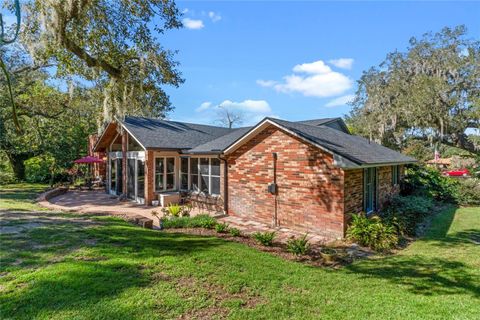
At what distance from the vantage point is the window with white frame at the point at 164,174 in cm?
1452

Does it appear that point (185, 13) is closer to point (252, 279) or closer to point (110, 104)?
point (110, 104)

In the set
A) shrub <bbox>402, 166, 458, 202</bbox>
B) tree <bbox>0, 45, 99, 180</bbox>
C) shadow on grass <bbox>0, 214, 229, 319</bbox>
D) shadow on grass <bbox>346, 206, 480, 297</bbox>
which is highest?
tree <bbox>0, 45, 99, 180</bbox>

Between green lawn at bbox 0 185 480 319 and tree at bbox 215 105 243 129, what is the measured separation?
42.6m

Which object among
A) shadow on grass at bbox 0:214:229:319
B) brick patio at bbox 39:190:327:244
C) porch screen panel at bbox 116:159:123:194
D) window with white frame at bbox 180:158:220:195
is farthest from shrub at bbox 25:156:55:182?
shadow on grass at bbox 0:214:229:319

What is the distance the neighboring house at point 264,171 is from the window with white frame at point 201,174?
5cm

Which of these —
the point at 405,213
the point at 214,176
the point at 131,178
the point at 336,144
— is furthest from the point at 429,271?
the point at 131,178

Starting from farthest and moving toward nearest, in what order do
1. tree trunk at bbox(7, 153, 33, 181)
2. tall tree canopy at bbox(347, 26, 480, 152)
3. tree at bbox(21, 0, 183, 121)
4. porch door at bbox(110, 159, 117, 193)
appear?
tree trunk at bbox(7, 153, 33, 181) → tall tree canopy at bbox(347, 26, 480, 152) → porch door at bbox(110, 159, 117, 193) → tree at bbox(21, 0, 183, 121)

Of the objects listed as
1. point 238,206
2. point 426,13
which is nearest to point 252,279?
point 238,206

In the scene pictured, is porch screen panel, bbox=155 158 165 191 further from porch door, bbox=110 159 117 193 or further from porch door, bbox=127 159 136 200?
porch door, bbox=110 159 117 193

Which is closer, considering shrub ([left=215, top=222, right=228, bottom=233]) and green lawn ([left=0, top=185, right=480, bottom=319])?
green lawn ([left=0, top=185, right=480, bottom=319])

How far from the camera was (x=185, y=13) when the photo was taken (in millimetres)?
8859

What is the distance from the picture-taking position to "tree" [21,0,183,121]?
23.7ft

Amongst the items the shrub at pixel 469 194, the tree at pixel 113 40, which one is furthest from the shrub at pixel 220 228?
the shrub at pixel 469 194

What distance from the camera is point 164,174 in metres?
14.7
